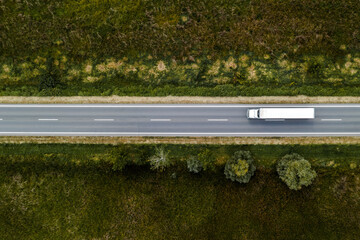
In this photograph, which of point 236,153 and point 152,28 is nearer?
point 236,153

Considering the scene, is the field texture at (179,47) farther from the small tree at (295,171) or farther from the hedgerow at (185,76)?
the small tree at (295,171)

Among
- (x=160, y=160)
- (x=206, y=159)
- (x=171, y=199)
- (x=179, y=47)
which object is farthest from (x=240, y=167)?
(x=179, y=47)

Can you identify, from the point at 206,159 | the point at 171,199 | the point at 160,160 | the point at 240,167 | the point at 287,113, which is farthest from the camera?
the point at 171,199

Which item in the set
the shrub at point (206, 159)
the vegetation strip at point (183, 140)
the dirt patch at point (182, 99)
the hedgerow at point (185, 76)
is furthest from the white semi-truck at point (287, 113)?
the shrub at point (206, 159)

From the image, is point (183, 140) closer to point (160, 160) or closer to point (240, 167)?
point (160, 160)

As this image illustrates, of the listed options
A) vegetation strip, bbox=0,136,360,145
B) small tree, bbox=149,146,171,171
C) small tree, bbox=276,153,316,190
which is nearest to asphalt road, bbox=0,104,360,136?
vegetation strip, bbox=0,136,360,145

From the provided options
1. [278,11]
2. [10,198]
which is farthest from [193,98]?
[10,198]

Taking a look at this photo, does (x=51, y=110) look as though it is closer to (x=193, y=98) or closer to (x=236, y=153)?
(x=193, y=98)
